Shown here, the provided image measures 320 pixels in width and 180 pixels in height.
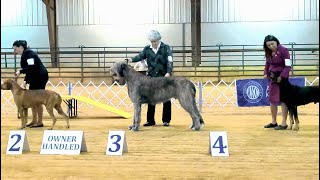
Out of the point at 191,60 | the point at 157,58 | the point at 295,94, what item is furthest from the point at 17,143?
the point at 191,60

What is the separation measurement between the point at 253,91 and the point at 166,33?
873cm

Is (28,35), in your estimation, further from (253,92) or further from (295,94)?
(295,94)

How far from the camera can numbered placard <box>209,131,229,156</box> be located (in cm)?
360

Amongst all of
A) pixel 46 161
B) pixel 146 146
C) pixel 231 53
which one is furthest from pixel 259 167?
pixel 231 53

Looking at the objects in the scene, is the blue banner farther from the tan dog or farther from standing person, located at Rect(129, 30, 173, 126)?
the tan dog

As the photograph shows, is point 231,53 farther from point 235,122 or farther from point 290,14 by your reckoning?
point 235,122

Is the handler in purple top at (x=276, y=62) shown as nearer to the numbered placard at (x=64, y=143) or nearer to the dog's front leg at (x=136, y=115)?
the dog's front leg at (x=136, y=115)

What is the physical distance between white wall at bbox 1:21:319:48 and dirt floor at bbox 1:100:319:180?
10.00 m

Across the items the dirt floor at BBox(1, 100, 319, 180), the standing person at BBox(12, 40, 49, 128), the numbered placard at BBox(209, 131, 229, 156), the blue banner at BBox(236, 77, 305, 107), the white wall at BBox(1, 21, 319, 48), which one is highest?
the white wall at BBox(1, 21, 319, 48)

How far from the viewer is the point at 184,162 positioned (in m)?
3.40

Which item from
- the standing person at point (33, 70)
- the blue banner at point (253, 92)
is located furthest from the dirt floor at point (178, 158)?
the blue banner at point (253, 92)

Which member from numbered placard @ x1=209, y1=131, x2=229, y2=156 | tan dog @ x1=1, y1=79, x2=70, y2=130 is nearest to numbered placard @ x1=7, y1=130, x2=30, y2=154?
tan dog @ x1=1, y1=79, x2=70, y2=130

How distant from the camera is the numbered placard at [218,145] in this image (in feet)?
11.8

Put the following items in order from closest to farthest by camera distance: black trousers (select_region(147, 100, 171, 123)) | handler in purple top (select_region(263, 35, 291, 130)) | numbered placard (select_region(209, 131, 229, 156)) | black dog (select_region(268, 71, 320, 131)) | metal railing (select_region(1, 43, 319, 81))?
numbered placard (select_region(209, 131, 229, 156)) → black dog (select_region(268, 71, 320, 131)) → handler in purple top (select_region(263, 35, 291, 130)) → black trousers (select_region(147, 100, 171, 123)) → metal railing (select_region(1, 43, 319, 81))
